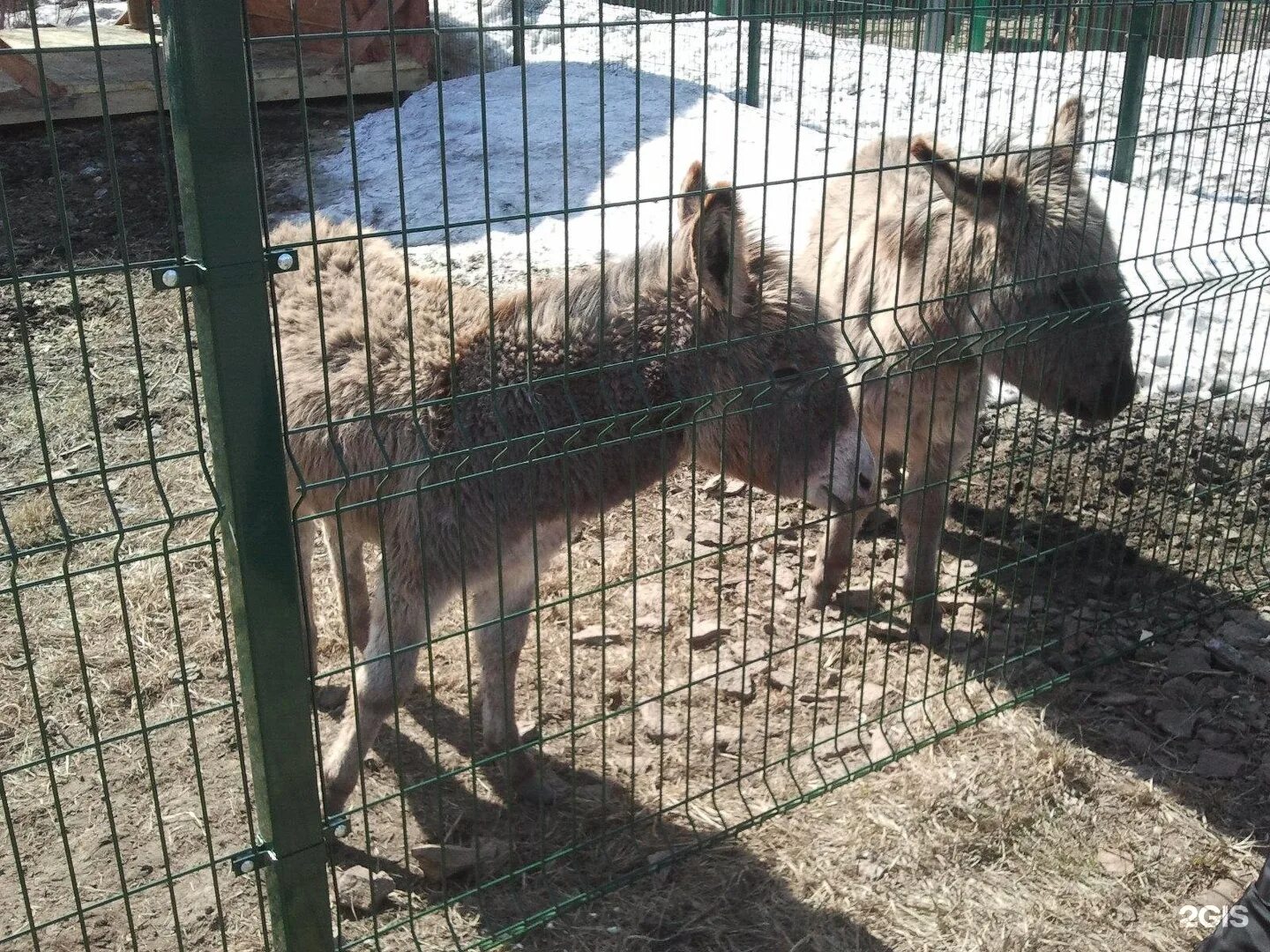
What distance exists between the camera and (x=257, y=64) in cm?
968

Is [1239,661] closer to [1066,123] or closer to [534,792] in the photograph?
[1066,123]

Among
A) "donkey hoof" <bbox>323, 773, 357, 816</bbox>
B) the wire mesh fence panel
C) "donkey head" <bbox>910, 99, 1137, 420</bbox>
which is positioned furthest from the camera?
"donkey head" <bbox>910, 99, 1137, 420</bbox>

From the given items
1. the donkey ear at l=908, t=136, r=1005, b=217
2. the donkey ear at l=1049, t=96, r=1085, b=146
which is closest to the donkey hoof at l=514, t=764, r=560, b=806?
the donkey ear at l=908, t=136, r=1005, b=217

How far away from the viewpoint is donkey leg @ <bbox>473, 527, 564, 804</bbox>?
374 cm

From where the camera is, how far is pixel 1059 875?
356cm

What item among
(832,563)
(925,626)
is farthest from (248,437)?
(925,626)

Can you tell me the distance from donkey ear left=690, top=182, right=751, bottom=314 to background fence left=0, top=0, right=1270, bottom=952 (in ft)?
0.85

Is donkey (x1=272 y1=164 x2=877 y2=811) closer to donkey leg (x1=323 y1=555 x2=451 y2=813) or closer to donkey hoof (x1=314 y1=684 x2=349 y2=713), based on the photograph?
donkey leg (x1=323 y1=555 x2=451 y2=813)

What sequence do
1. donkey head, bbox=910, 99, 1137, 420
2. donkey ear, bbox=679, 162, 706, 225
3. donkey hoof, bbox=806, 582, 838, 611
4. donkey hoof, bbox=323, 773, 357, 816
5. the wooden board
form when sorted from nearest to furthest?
donkey ear, bbox=679, 162, 706, 225 → donkey hoof, bbox=323, 773, 357, 816 → donkey head, bbox=910, 99, 1137, 420 → donkey hoof, bbox=806, 582, 838, 611 → the wooden board

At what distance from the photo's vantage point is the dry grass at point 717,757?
131 inches

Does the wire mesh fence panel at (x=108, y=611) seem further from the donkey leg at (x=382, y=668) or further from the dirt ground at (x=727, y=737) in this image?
the donkey leg at (x=382, y=668)

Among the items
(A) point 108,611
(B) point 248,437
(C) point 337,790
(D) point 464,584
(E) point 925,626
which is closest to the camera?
(B) point 248,437

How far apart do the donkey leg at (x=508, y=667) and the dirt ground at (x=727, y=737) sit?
103 millimetres

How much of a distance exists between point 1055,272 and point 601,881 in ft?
8.74
